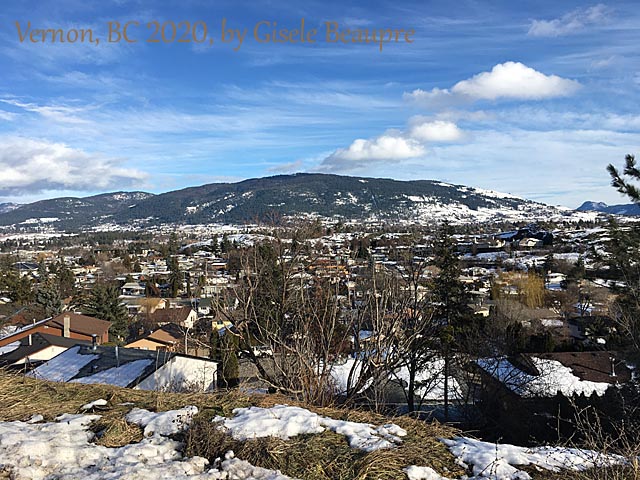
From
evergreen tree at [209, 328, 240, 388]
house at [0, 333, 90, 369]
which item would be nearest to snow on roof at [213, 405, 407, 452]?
evergreen tree at [209, 328, 240, 388]

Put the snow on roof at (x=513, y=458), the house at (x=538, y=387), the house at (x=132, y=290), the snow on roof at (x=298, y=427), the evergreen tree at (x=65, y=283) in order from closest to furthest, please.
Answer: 1. the snow on roof at (x=513, y=458)
2. the snow on roof at (x=298, y=427)
3. the house at (x=538, y=387)
4. the evergreen tree at (x=65, y=283)
5. the house at (x=132, y=290)

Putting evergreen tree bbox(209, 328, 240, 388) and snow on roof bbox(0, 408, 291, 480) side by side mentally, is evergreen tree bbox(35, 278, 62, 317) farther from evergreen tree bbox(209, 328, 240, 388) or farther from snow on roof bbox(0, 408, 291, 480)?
snow on roof bbox(0, 408, 291, 480)

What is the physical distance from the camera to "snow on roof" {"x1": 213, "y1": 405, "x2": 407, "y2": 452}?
3.14 m

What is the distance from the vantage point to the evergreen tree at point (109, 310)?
1281 inches

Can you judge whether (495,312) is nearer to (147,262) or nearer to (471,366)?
(471,366)

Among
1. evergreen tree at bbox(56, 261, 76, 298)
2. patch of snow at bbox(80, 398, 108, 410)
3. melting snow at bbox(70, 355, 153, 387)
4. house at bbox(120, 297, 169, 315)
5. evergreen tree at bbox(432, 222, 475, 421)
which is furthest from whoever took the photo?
evergreen tree at bbox(56, 261, 76, 298)

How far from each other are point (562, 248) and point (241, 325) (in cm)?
7389

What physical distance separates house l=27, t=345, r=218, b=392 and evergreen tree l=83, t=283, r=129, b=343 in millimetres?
19160

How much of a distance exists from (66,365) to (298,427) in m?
12.1

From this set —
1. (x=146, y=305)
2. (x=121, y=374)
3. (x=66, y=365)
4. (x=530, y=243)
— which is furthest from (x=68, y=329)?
(x=530, y=243)

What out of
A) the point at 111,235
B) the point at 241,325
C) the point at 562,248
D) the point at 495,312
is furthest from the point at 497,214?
the point at 241,325

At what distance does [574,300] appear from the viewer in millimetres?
38156

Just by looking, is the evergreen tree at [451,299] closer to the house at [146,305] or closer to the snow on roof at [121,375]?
the snow on roof at [121,375]

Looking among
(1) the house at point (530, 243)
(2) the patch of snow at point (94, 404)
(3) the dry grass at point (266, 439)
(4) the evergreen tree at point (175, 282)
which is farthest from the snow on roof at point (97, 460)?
(1) the house at point (530, 243)
